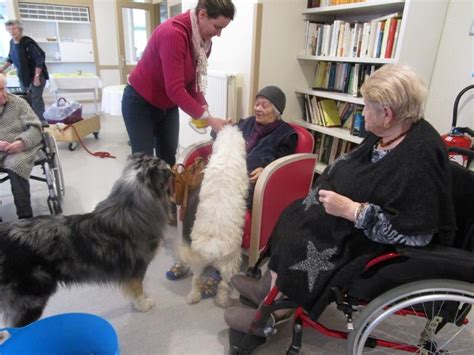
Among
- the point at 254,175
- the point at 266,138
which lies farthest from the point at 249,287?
the point at 266,138

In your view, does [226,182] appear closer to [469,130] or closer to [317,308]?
[317,308]

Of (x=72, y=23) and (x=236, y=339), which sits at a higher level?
(x=72, y=23)

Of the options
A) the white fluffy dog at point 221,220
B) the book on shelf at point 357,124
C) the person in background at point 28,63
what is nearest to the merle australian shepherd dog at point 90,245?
the white fluffy dog at point 221,220

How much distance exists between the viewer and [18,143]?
212 centimetres

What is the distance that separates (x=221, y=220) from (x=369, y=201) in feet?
2.25

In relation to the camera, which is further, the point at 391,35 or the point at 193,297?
the point at 391,35

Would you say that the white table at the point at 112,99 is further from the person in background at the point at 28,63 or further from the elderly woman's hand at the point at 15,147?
the elderly woman's hand at the point at 15,147

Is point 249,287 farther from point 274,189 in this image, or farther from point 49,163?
point 49,163

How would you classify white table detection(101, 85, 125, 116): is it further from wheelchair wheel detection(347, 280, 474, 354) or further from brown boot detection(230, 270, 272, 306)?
wheelchair wheel detection(347, 280, 474, 354)

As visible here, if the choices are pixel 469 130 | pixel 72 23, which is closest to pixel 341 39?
pixel 469 130

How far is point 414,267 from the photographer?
3.25 ft

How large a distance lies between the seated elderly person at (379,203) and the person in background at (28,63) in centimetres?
424

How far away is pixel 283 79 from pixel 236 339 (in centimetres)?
213

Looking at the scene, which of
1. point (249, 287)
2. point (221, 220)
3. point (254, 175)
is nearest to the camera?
point (221, 220)
